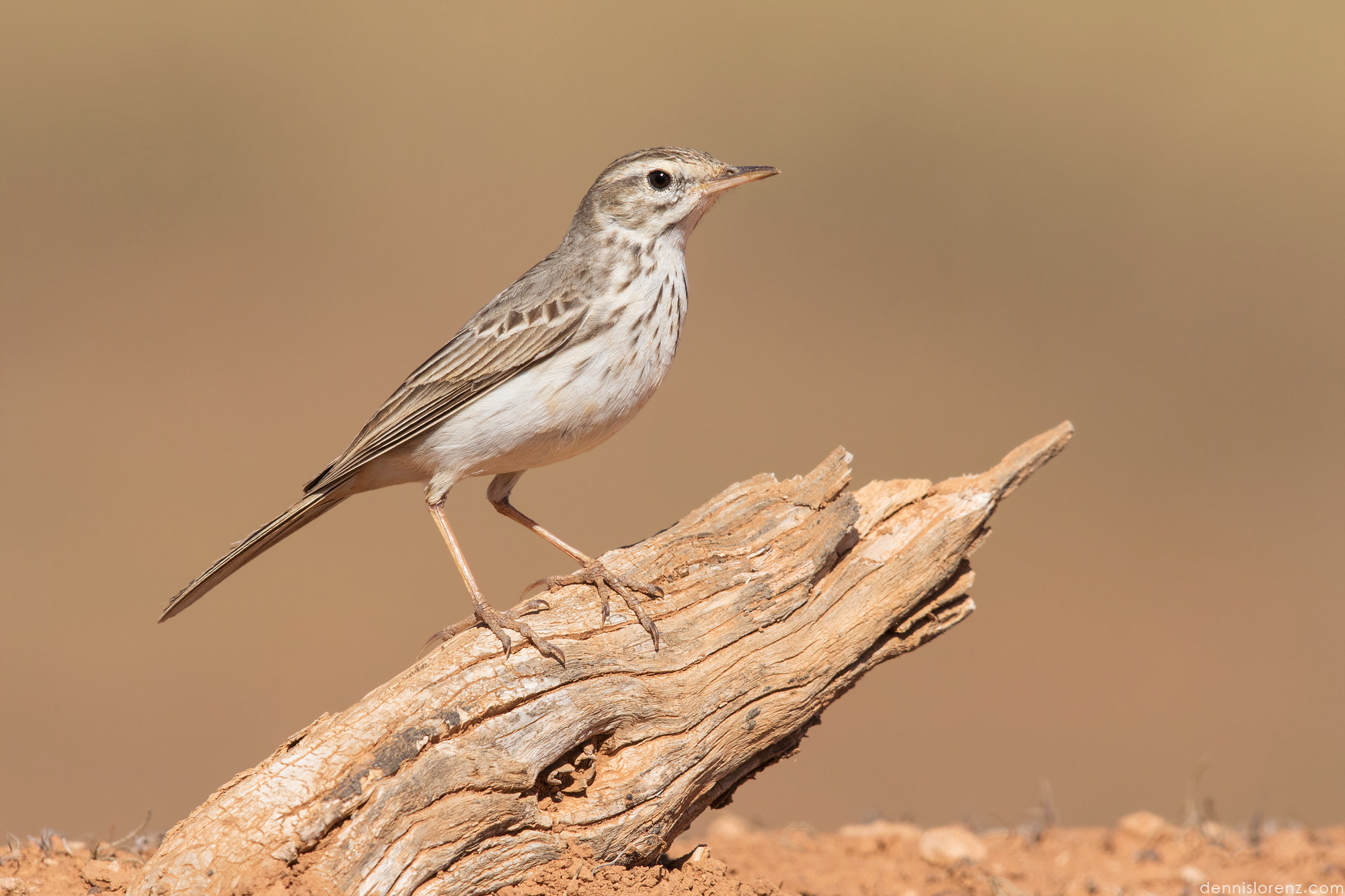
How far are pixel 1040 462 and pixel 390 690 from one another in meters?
3.92

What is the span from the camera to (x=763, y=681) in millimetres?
6000

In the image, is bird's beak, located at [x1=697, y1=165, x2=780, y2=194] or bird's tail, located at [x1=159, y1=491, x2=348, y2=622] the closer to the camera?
bird's tail, located at [x1=159, y1=491, x2=348, y2=622]

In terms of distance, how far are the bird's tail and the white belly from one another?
2.13ft

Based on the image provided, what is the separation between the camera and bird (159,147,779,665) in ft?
21.6

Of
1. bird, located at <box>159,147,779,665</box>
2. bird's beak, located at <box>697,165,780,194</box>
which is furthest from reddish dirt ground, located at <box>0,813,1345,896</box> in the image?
bird's beak, located at <box>697,165,780,194</box>

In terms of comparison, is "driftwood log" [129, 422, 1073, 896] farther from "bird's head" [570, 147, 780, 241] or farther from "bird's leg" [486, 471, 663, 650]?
"bird's head" [570, 147, 780, 241]

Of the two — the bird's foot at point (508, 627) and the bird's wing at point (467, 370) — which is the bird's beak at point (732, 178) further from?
the bird's foot at point (508, 627)

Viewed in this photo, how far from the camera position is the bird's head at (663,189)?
725 cm

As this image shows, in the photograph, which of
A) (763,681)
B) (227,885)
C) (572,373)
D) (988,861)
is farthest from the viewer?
(988,861)

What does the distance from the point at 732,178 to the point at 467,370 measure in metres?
1.99

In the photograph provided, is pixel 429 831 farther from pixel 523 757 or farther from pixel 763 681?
pixel 763 681

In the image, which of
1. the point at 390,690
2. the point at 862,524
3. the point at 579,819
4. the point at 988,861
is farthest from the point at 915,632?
the point at 390,690

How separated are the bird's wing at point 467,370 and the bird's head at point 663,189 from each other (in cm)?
66

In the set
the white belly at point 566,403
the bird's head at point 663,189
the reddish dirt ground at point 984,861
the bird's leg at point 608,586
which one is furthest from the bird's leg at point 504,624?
the bird's head at point 663,189
